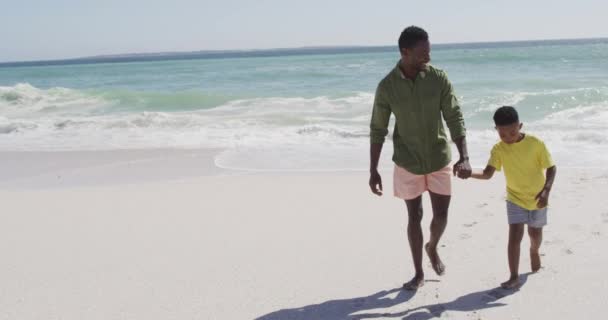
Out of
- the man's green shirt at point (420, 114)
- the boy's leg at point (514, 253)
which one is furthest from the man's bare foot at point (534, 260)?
the man's green shirt at point (420, 114)

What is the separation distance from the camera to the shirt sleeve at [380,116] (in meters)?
3.46

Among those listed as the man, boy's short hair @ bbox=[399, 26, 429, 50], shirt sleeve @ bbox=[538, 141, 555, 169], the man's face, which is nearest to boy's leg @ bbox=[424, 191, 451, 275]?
the man

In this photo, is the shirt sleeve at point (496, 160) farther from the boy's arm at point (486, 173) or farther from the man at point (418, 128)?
the man at point (418, 128)

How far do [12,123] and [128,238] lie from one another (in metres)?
11.1

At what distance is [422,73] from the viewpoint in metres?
3.29

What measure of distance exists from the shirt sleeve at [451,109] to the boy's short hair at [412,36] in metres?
0.23

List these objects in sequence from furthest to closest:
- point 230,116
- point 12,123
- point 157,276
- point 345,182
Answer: point 230,116 → point 12,123 → point 345,182 → point 157,276

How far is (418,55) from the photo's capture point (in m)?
3.26

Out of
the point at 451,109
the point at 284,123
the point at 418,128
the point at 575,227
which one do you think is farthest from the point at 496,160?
the point at 284,123

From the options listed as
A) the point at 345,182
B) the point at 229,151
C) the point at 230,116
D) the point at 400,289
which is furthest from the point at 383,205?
the point at 230,116

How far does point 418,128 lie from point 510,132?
52 centimetres

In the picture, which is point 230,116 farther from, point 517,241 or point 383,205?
point 517,241

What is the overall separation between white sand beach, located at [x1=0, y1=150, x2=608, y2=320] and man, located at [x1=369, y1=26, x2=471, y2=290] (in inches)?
18.3

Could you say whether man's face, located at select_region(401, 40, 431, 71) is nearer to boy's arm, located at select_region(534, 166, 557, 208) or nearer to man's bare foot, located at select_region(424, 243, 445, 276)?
boy's arm, located at select_region(534, 166, 557, 208)
